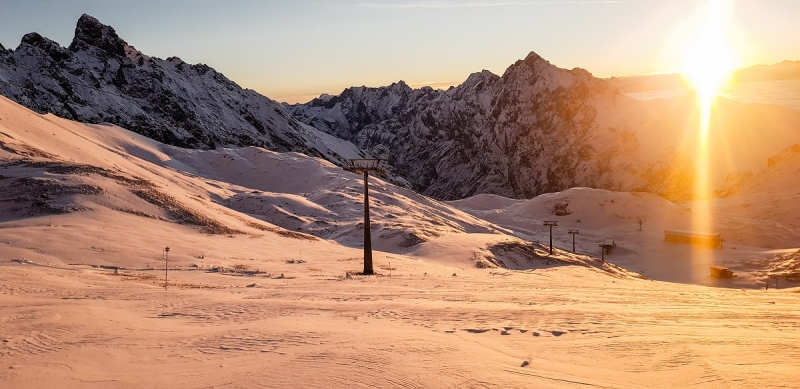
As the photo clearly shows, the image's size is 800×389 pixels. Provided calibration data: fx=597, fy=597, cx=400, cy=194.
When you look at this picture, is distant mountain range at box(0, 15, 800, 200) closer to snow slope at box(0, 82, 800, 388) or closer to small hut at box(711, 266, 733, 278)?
small hut at box(711, 266, 733, 278)

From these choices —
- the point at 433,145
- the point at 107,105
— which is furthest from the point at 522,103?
the point at 107,105

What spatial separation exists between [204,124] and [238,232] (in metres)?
96.8

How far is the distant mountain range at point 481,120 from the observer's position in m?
111

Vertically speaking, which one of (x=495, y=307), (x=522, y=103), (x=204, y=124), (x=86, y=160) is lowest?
(x=495, y=307)

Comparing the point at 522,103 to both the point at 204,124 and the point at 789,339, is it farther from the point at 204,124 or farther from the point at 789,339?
the point at 789,339

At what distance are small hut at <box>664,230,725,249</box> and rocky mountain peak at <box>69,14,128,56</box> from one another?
377 feet

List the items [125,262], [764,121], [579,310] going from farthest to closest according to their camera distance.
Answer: [764,121] < [125,262] < [579,310]

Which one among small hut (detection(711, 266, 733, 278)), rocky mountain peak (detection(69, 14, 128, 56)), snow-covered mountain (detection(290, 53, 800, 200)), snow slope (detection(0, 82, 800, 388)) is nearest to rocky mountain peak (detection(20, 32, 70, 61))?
rocky mountain peak (detection(69, 14, 128, 56))

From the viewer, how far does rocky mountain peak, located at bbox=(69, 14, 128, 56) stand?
124 m

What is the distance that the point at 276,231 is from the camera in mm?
39719

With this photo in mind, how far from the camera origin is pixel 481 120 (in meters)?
169

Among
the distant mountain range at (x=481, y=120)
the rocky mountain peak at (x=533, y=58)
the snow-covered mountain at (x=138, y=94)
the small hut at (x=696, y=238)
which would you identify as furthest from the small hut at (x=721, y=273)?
the rocky mountain peak at (x=533, y=58)

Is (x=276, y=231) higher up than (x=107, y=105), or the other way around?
(x=107, y=105)

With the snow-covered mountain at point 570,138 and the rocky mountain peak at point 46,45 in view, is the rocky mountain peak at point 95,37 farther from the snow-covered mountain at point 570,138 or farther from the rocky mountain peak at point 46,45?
the snow-covered mountain at point 570,138
